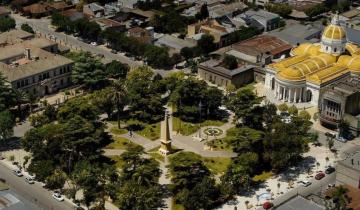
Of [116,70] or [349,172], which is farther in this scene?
[116,70]

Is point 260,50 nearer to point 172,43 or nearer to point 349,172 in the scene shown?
point 172,43

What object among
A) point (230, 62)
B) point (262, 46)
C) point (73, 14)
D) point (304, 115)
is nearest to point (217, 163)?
point (304, 115)

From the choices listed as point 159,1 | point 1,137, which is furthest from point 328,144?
point 159,1

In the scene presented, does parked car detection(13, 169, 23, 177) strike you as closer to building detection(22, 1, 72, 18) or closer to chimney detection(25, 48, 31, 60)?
chimney detection(25, 48, 31, 60)

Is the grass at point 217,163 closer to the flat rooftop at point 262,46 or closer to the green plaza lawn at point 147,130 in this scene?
the green plaza lawn at point 147,130

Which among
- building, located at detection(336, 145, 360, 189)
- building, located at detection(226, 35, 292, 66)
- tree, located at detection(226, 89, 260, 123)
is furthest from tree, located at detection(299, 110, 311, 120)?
building, located at detection(226, 35, 292, 66)

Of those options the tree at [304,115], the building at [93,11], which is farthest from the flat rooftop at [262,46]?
the building at [93,11]

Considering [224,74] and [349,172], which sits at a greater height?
[349,172]
